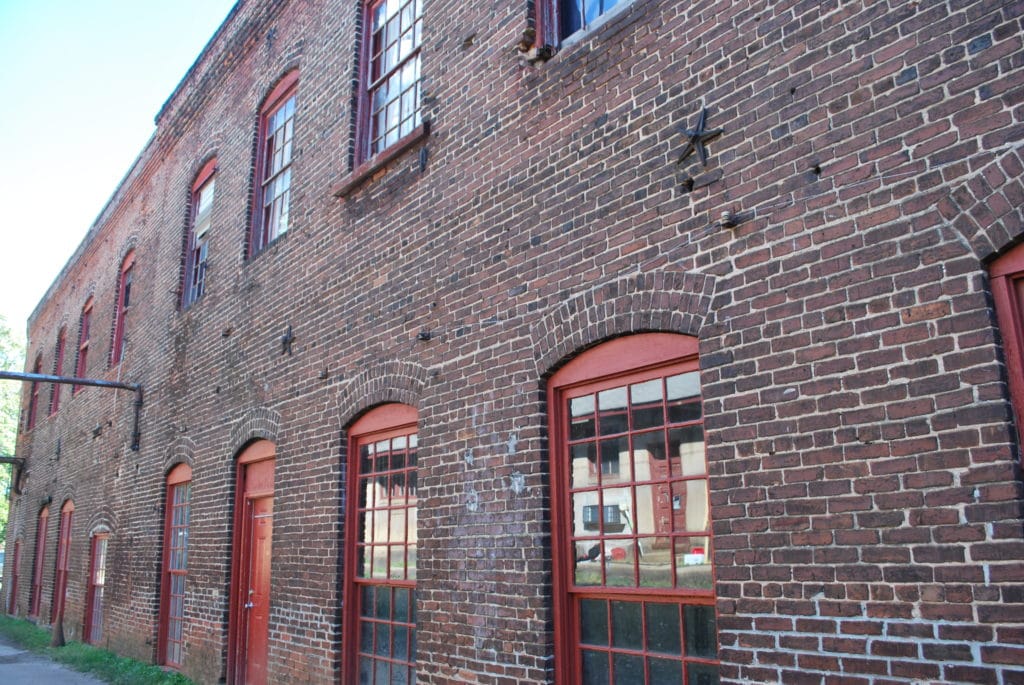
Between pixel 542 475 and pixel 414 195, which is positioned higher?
pixel 414 195

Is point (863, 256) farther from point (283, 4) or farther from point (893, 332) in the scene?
point (283, 4)

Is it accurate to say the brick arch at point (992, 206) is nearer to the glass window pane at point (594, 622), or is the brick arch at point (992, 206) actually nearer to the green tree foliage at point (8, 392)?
the glass window pane at point (594, 622)

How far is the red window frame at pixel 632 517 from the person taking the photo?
14.6 feet

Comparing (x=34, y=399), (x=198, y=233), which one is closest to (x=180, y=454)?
(x=198, y=233)

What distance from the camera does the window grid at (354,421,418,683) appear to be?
6.62 meters

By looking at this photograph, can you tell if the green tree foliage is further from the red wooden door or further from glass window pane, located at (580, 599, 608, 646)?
glass window pane, located at (580, 599, 608, 646)

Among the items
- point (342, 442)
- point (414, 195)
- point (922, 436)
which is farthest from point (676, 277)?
point (342, 442)

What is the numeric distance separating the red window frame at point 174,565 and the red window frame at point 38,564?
9.27 m

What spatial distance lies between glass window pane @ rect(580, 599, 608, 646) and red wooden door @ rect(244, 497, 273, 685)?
4730 millimetres

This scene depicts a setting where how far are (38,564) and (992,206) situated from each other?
2139cm

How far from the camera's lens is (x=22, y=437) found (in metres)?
22.7

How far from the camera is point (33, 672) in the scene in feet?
39.1

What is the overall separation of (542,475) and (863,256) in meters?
2.43

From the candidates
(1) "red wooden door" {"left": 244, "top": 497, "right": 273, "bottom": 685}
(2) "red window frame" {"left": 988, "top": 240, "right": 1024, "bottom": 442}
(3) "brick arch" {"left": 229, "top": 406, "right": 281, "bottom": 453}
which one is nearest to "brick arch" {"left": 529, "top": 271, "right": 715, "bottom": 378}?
(2) "red window frame" {"left": 988, "top": 240, "right": 1024, "bottom": 442}
